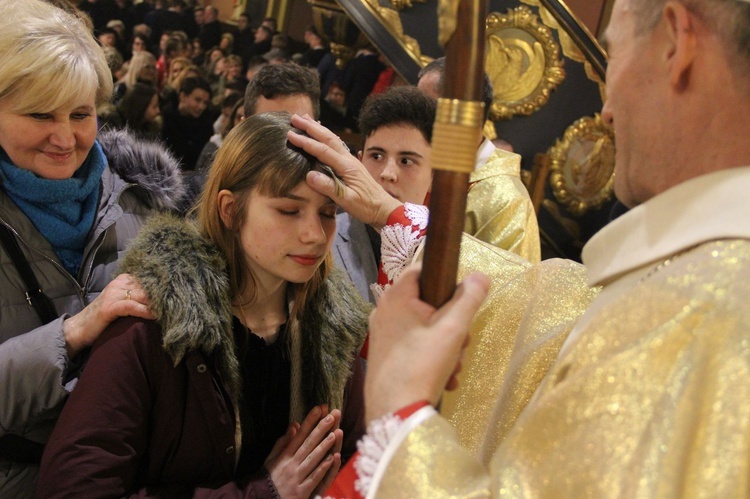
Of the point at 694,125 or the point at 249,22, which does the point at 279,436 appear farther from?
the point at 249,22

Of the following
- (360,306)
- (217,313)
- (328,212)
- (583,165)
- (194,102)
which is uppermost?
(328,212)

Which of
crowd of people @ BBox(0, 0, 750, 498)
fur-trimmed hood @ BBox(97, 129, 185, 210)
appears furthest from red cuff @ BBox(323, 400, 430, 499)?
fur-trimmed hood @ BBox(97, 129, 185, 210)

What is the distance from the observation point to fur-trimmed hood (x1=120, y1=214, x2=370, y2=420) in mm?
1680

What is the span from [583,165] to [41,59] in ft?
14.7

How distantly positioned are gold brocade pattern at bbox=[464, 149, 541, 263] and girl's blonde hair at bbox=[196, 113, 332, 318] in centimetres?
124

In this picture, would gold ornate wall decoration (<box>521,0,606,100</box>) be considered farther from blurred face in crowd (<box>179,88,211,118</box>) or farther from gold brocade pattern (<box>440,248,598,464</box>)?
gold brocade pattern (<box>440,248,598,464</box>)

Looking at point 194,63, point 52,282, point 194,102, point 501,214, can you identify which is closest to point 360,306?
point 52,282

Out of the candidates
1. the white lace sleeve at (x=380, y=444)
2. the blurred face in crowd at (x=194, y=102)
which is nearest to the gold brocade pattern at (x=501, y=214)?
the white lace sleeve at (x=380, y=444)

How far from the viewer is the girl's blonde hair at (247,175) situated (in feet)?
6.09

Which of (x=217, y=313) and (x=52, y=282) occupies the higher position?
(x=217, y=313)

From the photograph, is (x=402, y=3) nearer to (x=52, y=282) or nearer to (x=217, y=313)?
(x=52, y=282)

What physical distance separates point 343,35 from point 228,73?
3.85ft

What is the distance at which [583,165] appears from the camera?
5832 millimetres

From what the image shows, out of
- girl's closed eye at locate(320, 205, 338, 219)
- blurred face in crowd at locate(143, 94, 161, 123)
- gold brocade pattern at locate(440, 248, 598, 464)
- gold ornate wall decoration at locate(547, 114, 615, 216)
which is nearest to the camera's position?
gold brocade pattern at locate(440, 248, 598, 464)
